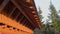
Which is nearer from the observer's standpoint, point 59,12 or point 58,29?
point 58,29

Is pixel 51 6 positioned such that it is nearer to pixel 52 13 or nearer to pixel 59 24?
pixel 52 13

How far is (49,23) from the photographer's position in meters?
67.2

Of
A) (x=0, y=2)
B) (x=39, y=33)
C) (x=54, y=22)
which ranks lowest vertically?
(x=39, y=33)

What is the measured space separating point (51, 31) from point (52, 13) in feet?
29.0

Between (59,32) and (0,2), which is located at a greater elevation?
(0,2)

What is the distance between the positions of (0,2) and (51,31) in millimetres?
56992

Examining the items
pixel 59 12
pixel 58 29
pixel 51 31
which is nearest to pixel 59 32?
pixel 58 29

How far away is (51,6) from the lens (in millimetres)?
70500

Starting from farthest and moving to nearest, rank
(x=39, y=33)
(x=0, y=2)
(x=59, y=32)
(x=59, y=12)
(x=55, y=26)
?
(x=59, y=12), (x=39, y=33), (x=55, y=26), (x=59, y=32), (x=0, y=2)

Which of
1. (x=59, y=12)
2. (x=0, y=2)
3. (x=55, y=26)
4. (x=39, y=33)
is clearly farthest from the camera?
(x=59, y=12)

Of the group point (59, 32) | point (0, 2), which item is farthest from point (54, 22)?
point (0, 2)

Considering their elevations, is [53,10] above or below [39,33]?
above

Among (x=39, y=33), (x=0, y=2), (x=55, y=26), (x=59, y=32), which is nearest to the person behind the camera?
(x=0, y=2)

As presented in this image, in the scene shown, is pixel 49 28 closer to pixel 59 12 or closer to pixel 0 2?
pixel 59 12
